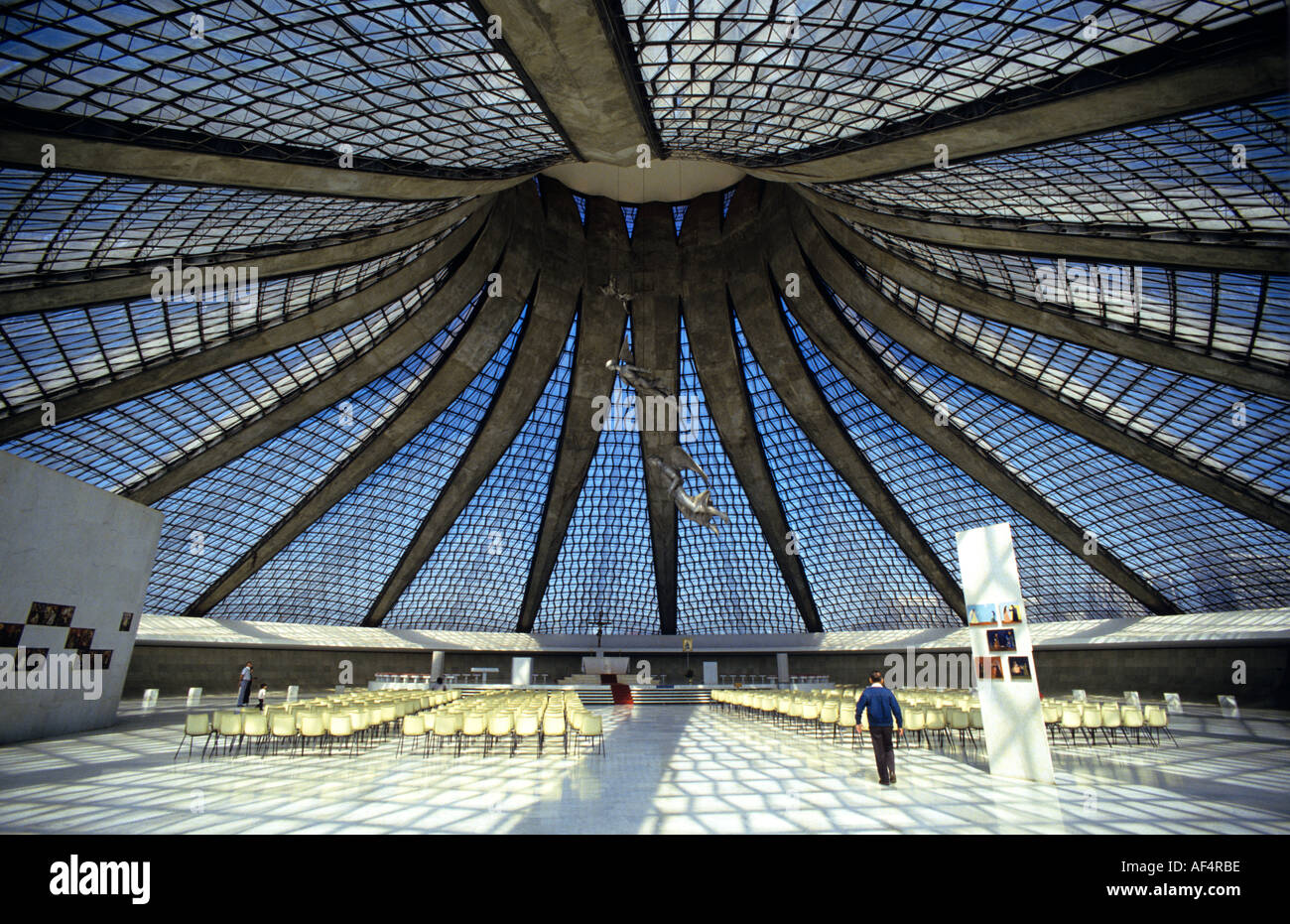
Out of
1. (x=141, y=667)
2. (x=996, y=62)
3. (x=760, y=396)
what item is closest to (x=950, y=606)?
(x=760, y=396)

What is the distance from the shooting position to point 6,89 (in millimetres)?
14984

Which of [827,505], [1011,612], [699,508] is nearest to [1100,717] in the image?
[1011,612]

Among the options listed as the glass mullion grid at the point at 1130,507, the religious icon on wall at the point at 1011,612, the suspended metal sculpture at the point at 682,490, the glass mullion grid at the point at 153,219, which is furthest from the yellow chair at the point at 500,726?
the glass mullion grid at the point at 1130,507

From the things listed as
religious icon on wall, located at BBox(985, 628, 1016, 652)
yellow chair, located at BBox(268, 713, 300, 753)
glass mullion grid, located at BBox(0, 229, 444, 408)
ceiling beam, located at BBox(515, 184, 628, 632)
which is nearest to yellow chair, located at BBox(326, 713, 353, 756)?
yellow chair, located at BBox(268, 713, 300, 753)

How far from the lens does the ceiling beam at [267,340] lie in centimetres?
2650

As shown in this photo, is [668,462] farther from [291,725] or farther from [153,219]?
[153,219]

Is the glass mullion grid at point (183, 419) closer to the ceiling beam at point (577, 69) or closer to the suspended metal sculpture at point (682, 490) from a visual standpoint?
the suspended metal sculpture at point (682, 490)

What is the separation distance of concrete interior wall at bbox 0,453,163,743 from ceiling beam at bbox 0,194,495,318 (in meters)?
6.25

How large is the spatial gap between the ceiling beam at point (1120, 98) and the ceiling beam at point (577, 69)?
7.76 meters

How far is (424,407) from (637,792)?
3249cm

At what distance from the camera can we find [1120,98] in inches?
652

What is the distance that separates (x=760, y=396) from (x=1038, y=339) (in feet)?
60.9

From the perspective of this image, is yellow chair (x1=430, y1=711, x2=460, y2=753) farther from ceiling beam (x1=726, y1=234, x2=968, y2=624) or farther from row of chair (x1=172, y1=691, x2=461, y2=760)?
ceiling beam (x1=726, y1=234, x2=968, y2=624)
